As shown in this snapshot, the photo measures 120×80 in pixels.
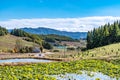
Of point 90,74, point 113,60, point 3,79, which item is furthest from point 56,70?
point 113,60

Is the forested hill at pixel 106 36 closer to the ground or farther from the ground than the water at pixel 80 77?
farther from the ground

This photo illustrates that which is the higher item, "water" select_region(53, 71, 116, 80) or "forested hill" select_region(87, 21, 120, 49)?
"forested hill" select_region(87, 21, 120, 49)

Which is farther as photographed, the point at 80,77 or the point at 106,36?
the point at 106,36

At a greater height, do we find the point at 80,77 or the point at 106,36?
the point at 106,36

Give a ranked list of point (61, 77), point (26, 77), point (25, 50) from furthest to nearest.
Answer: point (25, 50)
point (61, 77)
point (26, 77)

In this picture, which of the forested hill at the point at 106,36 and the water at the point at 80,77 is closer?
the water at the point at 80,77

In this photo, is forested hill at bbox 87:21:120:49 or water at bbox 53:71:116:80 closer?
water at bbox 53:71:116:80

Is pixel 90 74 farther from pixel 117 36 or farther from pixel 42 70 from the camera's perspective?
pixel 117 36

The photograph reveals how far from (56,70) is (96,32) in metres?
117

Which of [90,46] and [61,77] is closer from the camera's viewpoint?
[61,77]

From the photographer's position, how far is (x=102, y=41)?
143 m

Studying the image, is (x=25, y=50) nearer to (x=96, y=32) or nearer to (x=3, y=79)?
(x=96, y=32)

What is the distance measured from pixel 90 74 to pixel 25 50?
118 m

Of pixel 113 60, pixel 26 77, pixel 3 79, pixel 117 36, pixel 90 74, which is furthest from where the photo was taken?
pixel 117 36
